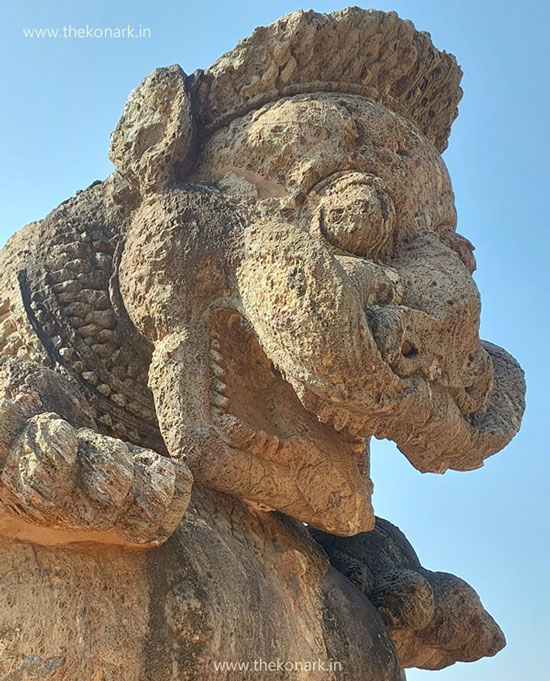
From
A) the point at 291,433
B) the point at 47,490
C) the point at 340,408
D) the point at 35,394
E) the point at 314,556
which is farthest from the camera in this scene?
the point at 314,556

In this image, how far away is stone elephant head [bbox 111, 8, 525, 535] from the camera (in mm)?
1951

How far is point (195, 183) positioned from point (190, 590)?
1.06m

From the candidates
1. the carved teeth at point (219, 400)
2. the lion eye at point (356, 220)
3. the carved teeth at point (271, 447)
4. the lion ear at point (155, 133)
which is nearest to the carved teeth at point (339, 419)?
the carved teeth at point (271, 447)

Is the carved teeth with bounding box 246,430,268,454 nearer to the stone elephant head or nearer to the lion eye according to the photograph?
the stone elephant head

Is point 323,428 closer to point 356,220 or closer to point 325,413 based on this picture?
point 325,413

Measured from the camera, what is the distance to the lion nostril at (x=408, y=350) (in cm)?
204

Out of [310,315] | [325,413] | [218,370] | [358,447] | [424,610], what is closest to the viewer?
[310,315]

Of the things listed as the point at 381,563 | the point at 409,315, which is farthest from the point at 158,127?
the point at 381,563

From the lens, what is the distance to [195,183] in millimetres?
2287

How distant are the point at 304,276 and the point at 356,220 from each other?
0.29 metres

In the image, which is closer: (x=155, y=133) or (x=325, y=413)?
(x=325, y=413)

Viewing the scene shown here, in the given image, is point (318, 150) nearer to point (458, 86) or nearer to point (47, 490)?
point (458, 86)

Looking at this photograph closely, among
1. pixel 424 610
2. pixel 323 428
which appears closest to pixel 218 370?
pixel 323 428

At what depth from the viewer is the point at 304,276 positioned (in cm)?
190
